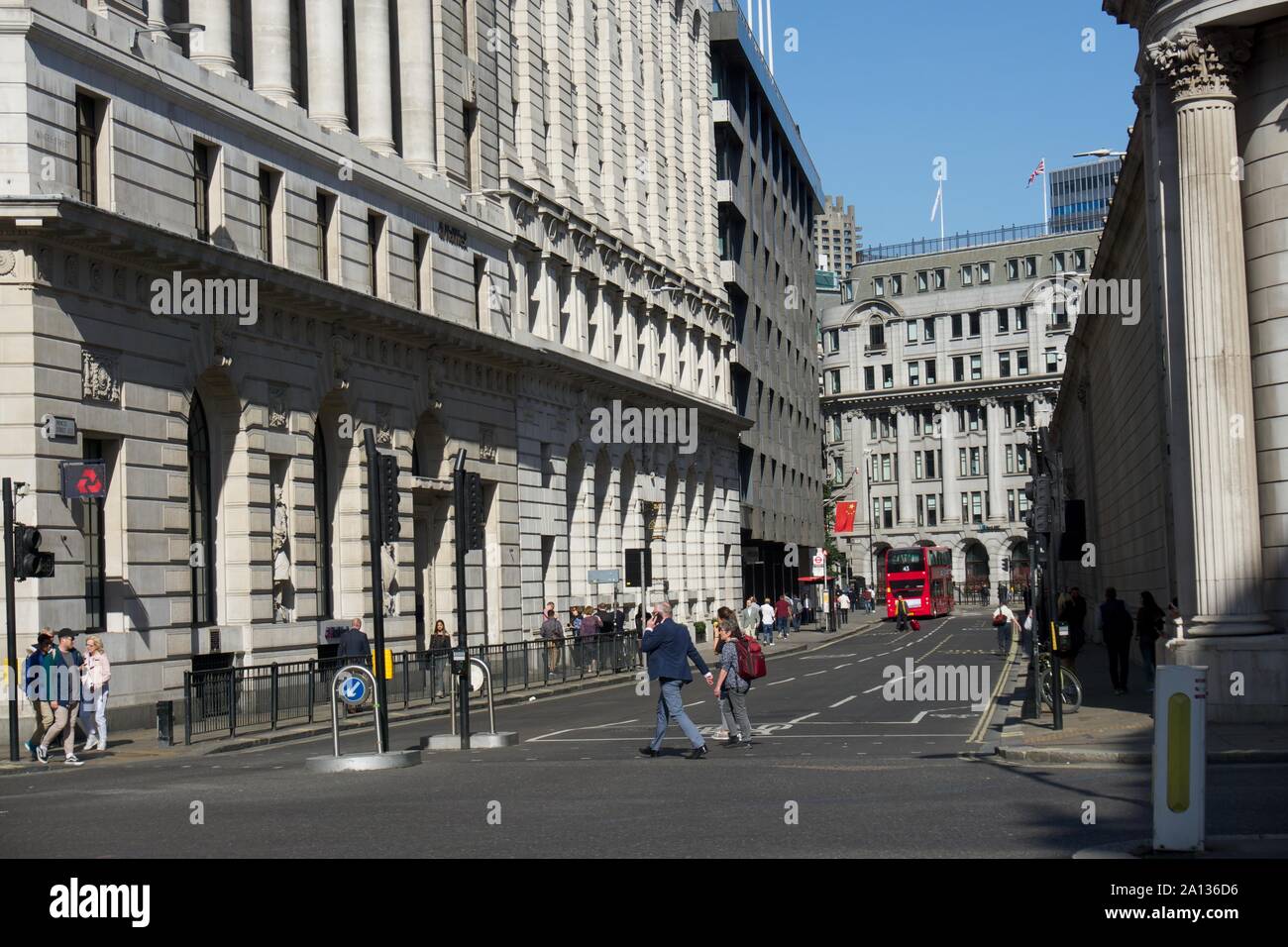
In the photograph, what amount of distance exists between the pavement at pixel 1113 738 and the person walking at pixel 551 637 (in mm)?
→ 16917

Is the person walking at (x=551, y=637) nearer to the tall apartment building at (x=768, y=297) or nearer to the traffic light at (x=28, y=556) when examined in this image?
the traffic light at (x=28, y=556)

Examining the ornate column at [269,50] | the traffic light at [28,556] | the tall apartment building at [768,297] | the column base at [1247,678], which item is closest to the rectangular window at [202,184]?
the ornate column at [269,50]

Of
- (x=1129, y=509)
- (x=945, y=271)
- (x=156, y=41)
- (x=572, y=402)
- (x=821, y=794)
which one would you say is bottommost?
(x=821, y=794)

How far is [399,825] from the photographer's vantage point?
549 inches

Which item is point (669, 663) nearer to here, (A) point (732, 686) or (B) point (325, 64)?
(A) point (732, 686)

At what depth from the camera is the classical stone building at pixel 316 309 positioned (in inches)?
1118

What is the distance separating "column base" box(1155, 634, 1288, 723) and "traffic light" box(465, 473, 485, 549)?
32.9 feet

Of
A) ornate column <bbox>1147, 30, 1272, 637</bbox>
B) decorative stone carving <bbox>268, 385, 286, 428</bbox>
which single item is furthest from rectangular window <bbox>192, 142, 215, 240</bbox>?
ornate column <bbox>1147, 30, 1272, 637</bbox>

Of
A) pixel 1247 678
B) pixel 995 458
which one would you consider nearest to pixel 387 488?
pixel 1247 678

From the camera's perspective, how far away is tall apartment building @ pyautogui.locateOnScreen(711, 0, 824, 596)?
78.8 meters

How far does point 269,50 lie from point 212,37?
256cm
